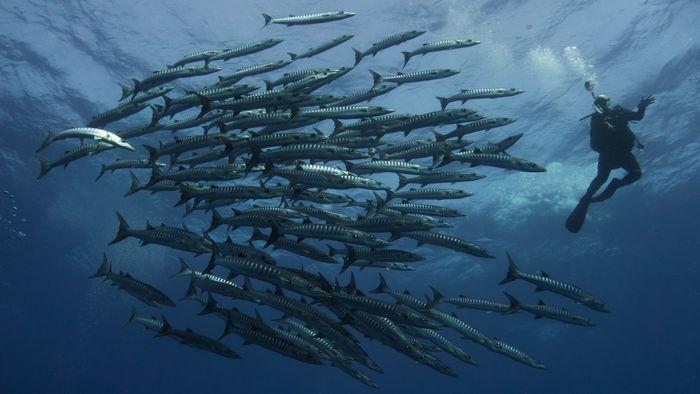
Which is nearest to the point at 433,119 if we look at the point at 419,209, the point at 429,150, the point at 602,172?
the point at 429,150

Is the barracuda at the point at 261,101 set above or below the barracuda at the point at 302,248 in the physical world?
above

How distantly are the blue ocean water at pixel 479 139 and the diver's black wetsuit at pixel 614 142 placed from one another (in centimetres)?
561

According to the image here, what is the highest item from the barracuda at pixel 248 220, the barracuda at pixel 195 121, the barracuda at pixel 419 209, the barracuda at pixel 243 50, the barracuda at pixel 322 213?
the barracuda at pixel 243 50

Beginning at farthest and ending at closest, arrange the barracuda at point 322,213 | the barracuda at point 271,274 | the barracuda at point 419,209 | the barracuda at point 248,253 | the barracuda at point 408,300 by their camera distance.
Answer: the barracuda at point 419,209 < the barracuda at point 408,300 < the barracuda at point 322,213 < the barracuda at point 248,253 < the barracuda at point 271,274

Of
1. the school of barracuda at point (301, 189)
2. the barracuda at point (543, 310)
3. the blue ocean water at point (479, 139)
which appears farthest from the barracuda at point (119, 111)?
the blue ocean water at point (479, 139)

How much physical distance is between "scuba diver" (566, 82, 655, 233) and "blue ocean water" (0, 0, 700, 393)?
17.9 ft

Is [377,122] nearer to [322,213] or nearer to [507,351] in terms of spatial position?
[322,213]

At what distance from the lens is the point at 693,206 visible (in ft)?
96.5

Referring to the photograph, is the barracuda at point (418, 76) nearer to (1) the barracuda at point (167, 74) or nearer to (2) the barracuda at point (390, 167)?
(2) the barracuda at point (390, 167)

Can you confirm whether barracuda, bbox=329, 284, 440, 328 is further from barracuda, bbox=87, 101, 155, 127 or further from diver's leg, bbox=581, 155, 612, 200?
diver's leg, bbox=581, 155, 612, 200

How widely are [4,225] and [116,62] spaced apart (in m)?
21.4

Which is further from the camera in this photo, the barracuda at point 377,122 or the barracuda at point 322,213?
the barracuda at point 377,122

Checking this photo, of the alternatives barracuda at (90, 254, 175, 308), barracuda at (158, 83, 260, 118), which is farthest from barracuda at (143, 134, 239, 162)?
barracuda at (90, 254, 175, 308)

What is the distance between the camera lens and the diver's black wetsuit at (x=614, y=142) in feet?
34.9
